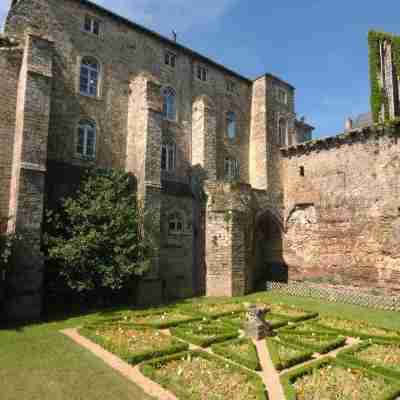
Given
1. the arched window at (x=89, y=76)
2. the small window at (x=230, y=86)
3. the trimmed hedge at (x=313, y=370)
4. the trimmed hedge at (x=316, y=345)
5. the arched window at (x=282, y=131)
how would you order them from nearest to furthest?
the trimmed hedge at (x=313, y=370)
the trimmed hedge at (x=316, y=345)
the arched window at (x=89, y=76)
the small window at (x=230, y=86)
the arched window at (x=282, y=131)

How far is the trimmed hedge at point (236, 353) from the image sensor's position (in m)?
7.49

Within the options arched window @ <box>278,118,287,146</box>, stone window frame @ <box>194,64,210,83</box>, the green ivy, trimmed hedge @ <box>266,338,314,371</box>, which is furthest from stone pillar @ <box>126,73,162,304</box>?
the green ivy

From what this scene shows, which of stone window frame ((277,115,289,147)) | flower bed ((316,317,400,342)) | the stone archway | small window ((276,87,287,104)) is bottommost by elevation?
flower bed ((316,317,400,342))

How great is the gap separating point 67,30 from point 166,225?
1158 centimetres

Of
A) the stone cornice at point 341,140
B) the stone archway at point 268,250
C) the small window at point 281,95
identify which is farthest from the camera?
the small window at point 281,95

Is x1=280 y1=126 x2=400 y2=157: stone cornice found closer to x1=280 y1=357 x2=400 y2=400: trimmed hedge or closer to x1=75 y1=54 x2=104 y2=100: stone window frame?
x1=75 y1=54 x2=104 y2=100: stone window frame

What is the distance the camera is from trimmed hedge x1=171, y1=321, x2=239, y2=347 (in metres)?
9.11

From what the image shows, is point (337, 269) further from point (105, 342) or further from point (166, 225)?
point (105, 342)

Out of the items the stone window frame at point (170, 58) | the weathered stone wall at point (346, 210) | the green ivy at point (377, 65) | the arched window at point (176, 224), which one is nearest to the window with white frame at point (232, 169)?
the weathered stone wall at point (346, 210)

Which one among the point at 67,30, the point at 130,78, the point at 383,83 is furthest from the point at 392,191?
the point at 67,30

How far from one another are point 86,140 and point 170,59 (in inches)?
329

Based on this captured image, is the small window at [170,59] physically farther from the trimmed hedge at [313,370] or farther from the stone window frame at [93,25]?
the trimmed hedge at [313,370]

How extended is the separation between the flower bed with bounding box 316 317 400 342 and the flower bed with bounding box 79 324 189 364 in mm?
5425

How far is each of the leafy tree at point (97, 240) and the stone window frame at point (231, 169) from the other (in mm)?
9718
